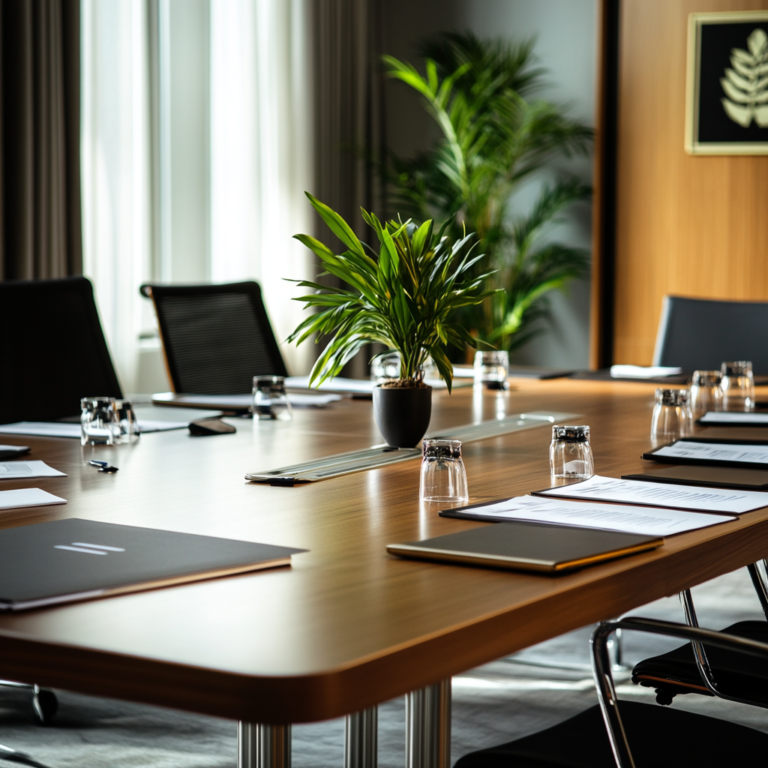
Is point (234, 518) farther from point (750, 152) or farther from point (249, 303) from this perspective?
point (750, 152)

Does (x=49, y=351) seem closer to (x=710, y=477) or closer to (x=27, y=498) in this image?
(x=27, y=498)

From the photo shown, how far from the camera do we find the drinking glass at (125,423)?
2.28 meters

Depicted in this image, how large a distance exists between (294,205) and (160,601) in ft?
17.2

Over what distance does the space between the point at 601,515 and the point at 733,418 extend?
118 centimetres

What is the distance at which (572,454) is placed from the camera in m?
1.83

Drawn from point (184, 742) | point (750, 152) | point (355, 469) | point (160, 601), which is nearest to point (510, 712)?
point (184, 742)

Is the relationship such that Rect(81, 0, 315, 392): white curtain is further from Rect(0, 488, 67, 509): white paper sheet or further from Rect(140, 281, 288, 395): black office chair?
Rect(0, 488, 67, 509): white paper sheet

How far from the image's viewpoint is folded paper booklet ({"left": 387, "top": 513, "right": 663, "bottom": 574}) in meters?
1.20

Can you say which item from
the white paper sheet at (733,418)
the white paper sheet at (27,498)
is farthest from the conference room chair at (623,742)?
the white paper sheet at (733,418)

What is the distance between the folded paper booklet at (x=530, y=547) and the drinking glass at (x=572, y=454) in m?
0.44

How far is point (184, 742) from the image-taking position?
2736 millimetres

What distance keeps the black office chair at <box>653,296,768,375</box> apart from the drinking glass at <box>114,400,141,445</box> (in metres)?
2.24

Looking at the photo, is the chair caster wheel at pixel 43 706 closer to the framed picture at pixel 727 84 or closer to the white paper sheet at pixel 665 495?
the white paper sheet at pixel 665 495

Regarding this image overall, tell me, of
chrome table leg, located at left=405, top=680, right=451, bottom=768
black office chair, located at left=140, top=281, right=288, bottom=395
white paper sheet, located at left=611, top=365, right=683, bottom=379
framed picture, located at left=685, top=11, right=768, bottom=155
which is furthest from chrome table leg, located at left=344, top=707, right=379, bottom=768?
framed picture, located at left=685, top=11, right=768, bottom=155
